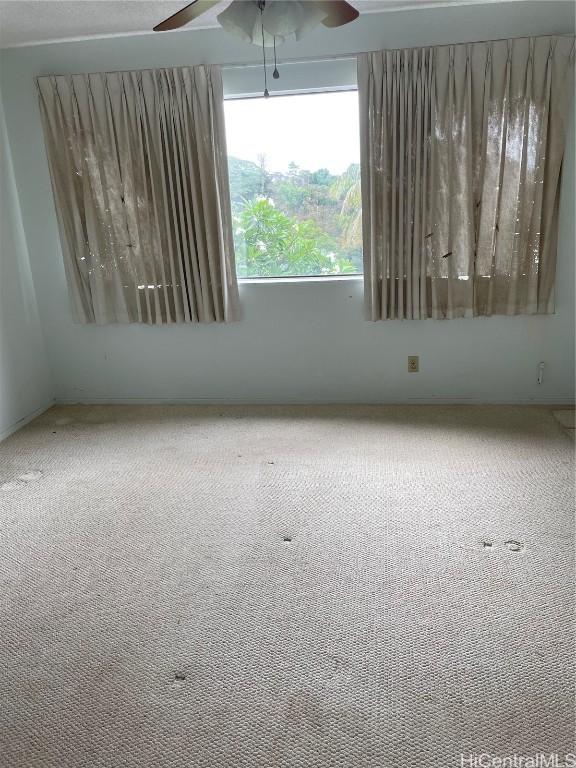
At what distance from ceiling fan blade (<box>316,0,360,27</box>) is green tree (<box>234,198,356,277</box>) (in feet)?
Answer: 5.95

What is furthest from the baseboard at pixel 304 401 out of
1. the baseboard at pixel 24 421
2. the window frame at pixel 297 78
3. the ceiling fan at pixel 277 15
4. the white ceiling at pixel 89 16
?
the ceiling fan at pixel 277 15

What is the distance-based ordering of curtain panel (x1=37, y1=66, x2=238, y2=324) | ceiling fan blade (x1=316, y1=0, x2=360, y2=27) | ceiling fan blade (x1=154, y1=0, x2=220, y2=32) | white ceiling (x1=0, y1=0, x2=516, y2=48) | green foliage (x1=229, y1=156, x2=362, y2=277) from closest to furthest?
ceiling fan blade (x1=316, y1=0, x2=360, y2=27) < ceiling fan blade (x1=154, y1=0, x2=220, y2=32) < white ceiling (x1=0, y1=0, x2=516, y2=48) < curtain panel (x1=37, y1=66, x2=238, y2=324) < green foliage (x1=229, y1=156, x2=362, y2=277)

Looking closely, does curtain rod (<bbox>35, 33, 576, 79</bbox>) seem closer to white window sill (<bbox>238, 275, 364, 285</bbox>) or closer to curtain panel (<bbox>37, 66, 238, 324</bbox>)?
curtain panel (<bbox>37, 66, 238, 324</bbox>)

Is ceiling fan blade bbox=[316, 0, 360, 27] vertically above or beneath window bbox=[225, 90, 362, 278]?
above

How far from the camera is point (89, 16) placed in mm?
3229

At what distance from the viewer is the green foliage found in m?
3.73

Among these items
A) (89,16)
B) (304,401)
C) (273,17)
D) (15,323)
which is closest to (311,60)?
(89,16)

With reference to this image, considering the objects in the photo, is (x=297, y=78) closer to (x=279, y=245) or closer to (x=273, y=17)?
(x=279, y=245)

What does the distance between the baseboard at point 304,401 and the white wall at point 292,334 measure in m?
0.01

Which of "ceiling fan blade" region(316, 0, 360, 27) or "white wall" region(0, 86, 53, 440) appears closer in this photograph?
"ceiling fan blade" region(316, 0, 360, 27)

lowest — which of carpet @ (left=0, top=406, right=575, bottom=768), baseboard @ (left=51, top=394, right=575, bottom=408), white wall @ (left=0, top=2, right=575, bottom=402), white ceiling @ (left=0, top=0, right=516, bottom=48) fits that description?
carpet @ (left=0, top=406, right=575, bottom=768)

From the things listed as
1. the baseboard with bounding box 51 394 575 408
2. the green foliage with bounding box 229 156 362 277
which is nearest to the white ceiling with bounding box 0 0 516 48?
the green foliage with bounding box 229 156 362 277

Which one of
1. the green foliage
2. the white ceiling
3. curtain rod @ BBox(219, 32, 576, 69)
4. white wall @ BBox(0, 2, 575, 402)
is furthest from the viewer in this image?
the green foliage

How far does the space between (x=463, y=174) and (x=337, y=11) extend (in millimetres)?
1778
